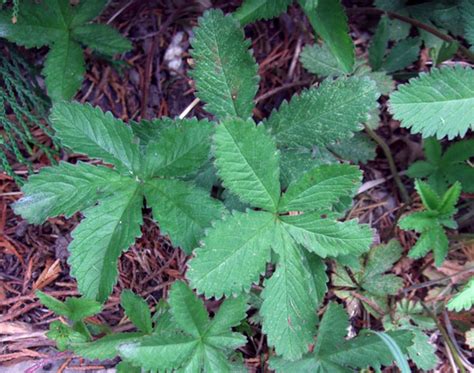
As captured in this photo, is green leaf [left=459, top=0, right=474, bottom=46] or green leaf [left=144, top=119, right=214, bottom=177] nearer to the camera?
green leaf [left=144, top=119, right=214, bottom=177]

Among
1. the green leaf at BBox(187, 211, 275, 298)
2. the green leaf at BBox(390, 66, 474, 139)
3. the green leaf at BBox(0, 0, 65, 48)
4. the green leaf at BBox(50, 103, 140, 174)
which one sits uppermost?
the green leaf at BBox(0, 0, 65, 48)

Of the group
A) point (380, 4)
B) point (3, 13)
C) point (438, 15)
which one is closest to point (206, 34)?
point (3, 13)

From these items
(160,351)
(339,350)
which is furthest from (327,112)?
(160,351)

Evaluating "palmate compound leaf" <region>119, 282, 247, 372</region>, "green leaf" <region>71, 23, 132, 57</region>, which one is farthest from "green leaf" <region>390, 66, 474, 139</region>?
"green leaf" <region>71, 23, 132, 57</region>

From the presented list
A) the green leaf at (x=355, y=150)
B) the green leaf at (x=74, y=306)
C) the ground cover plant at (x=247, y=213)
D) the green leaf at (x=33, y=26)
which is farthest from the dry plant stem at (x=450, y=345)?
the green leaf at (x=33, y=26)

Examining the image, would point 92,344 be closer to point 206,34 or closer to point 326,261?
point 326,261

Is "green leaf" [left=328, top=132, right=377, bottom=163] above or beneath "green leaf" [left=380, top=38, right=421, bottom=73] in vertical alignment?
beneath

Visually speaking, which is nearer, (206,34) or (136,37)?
(206,34)

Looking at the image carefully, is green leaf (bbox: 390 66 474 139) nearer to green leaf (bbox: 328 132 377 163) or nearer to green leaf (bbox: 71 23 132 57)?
green leaf (bbox: 328 132 377 163)
